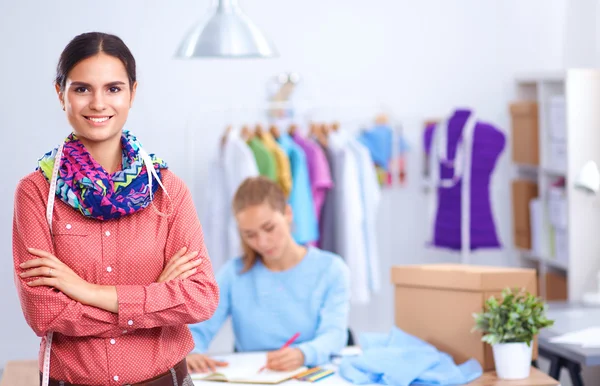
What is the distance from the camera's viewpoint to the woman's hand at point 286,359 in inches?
109

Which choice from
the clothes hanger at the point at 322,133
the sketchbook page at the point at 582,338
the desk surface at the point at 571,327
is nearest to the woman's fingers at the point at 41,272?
the desk surface at the point at 571,327

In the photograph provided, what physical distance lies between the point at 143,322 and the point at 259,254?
139 cm

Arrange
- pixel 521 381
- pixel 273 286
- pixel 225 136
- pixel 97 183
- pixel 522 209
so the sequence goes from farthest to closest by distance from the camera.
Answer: pixel 522 209
pixel 225 136
pixel 273 286
pixel 521 381
pixel 97 183

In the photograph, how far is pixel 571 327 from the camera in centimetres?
340

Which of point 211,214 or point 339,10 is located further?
point 339,10

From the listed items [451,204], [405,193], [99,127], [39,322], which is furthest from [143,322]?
[405,193]

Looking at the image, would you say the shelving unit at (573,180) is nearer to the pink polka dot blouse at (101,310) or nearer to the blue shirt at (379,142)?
the blue shirt at (379,142)

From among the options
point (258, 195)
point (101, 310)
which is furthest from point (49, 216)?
point (258, 195)

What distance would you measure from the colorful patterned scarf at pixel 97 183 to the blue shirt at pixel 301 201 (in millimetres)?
2795

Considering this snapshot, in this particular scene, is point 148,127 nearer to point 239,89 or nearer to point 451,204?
point 239,89

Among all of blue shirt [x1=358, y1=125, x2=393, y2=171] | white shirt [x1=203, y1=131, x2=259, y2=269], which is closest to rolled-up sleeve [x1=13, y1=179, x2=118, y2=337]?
white shirt [x1=203, y1=131, x2=259, y2=269]

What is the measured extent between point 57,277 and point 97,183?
0.20 m

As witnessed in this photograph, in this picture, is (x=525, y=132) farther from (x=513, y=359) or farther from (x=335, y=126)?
(x=513, y=359)

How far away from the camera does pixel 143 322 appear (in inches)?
71.9
